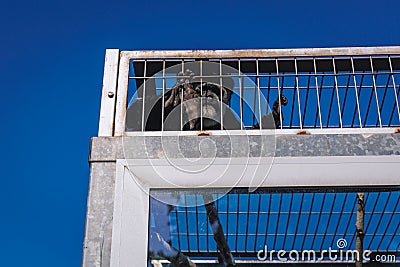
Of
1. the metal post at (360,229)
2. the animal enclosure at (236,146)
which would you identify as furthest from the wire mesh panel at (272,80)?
the metal post at (360,229)

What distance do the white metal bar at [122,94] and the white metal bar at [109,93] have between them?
0.06 feet

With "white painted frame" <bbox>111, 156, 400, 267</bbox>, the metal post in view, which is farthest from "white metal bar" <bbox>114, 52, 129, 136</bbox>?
the metal post

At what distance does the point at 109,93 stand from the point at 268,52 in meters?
0.77

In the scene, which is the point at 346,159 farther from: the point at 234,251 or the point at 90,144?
the point at 234,251

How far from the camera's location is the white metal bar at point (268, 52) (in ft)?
7.91

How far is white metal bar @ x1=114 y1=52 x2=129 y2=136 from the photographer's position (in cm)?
225

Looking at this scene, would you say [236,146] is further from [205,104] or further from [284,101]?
[284,101]

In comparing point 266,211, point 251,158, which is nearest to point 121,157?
point 251,158

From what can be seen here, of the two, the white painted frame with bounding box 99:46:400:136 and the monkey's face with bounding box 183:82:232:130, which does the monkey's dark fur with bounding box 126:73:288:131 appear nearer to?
the monkey's face with bounding box 183:82:232:130

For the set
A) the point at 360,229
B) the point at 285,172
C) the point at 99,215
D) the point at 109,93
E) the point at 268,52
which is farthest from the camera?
the point at 360,229

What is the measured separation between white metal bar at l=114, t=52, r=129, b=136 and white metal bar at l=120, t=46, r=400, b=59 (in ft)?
0.16

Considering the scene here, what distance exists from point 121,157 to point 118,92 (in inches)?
13.2

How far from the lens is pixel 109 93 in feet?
7.61

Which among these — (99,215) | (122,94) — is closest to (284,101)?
(122,94)
